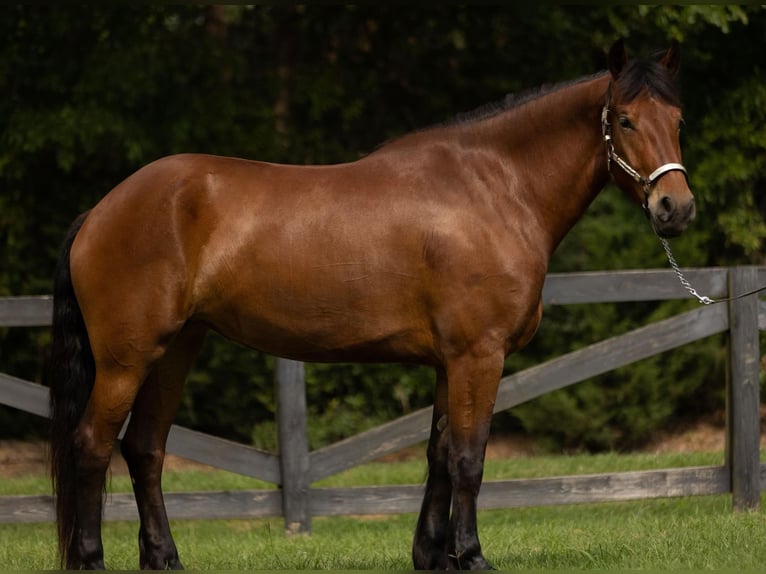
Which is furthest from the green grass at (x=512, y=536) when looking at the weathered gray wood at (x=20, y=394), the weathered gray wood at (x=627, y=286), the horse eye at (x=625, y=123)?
the horse eye at (x=625, y=123)

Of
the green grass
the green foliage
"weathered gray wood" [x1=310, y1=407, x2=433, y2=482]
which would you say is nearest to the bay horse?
the green grass

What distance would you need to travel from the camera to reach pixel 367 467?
9.83 meters

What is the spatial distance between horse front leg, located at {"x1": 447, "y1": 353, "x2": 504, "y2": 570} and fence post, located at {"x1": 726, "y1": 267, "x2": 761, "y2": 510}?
9.59 ft

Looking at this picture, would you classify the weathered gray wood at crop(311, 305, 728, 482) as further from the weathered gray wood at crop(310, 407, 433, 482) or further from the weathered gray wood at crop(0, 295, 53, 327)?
the weathered gray wood at crop(0, 295, 53, 327)

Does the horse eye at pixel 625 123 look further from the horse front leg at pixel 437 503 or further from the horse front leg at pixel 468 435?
the horse front leg at pixel 437 503

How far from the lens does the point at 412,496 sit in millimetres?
7008

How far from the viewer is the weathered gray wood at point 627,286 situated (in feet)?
23.0

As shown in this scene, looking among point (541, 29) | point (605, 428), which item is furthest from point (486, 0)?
point (605, 428)

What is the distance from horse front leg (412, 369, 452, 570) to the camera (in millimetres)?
4961

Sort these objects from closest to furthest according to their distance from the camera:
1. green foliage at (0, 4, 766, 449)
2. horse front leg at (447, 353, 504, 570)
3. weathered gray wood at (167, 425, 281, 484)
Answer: horse front leg at (447, 353, 504, 570)
weathered gray wood at (167, 425, 281, 484)
green foliage at (0, 4, 766, 449)

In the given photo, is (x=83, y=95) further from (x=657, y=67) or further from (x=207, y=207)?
(x=657, y=67)

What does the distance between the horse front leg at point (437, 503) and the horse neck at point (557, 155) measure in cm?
89

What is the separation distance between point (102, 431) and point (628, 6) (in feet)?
21.1

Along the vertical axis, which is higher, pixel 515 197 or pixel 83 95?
pixel 515 197
